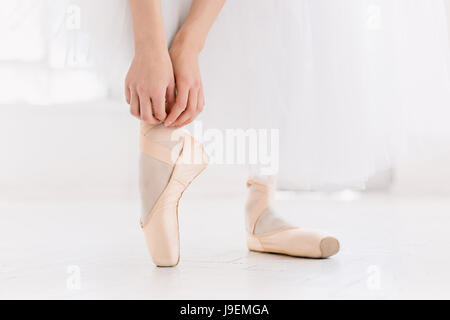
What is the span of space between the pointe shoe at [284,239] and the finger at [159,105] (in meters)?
0.34

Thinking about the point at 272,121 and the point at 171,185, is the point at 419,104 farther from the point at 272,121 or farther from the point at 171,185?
the point at 171,185

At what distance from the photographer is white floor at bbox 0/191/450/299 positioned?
0.94 meters

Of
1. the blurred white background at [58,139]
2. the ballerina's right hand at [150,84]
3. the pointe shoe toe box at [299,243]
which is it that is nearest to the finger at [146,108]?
the ballerina's right hand at [150,84]

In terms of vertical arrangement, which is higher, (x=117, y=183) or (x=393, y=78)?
(x=393, y=78)

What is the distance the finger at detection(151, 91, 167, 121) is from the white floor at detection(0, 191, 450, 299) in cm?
26

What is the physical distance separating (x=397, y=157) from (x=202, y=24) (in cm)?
42

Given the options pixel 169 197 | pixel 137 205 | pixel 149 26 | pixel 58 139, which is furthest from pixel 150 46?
pixel 58 139

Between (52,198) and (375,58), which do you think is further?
(52,198)

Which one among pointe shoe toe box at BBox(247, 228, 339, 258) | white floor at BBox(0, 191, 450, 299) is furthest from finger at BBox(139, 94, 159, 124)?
pointe shoe toe box at BBox(247, 228, 339, 258)

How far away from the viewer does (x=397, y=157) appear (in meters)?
1.15

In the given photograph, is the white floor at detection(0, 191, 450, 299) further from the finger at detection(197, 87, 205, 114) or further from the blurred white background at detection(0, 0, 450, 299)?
the finger at detection(197, 87, 205, 114)

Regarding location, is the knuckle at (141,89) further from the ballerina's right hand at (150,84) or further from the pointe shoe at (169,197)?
the pointe shoe at (169,197)

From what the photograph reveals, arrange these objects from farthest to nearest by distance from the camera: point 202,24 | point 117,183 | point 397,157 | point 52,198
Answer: point 117,183 → point 52,198 → point 397,157 → point 202,24

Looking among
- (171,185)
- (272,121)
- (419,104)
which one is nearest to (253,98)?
(272,121)
